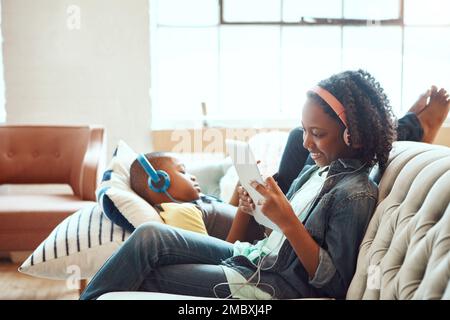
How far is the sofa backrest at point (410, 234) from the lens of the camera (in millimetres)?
1117

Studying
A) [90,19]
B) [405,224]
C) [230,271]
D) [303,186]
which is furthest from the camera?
[90,19]

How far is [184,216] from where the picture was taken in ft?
7.04

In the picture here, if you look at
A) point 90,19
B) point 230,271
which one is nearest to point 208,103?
point 90,19

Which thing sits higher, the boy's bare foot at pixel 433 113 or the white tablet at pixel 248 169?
the boy's bare foot at pixel 433 113

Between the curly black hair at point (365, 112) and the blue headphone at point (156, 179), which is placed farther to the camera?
the blue headphone at point (156, 179)

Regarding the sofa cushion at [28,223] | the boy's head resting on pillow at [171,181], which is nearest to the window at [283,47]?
the sofa cushion at [28,223]

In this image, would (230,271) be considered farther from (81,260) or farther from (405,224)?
(81,260)

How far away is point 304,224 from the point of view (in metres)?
1.55

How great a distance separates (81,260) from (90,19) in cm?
232

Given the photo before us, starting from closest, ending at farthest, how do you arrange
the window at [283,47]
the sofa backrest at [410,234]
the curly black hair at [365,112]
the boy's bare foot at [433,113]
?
the sofa backrest at [410,234] < the curly black hair at [365,112] < the boy's bare foot at [433,113] < the window at [283,47]

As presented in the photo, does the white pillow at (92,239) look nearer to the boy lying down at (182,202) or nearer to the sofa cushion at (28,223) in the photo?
the boy lying down at (182,202)

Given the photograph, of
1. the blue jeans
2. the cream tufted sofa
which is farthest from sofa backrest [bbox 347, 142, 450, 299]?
the blue jeans

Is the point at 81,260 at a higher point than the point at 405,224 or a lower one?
lower

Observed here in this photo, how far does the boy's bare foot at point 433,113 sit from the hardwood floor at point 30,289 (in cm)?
178
